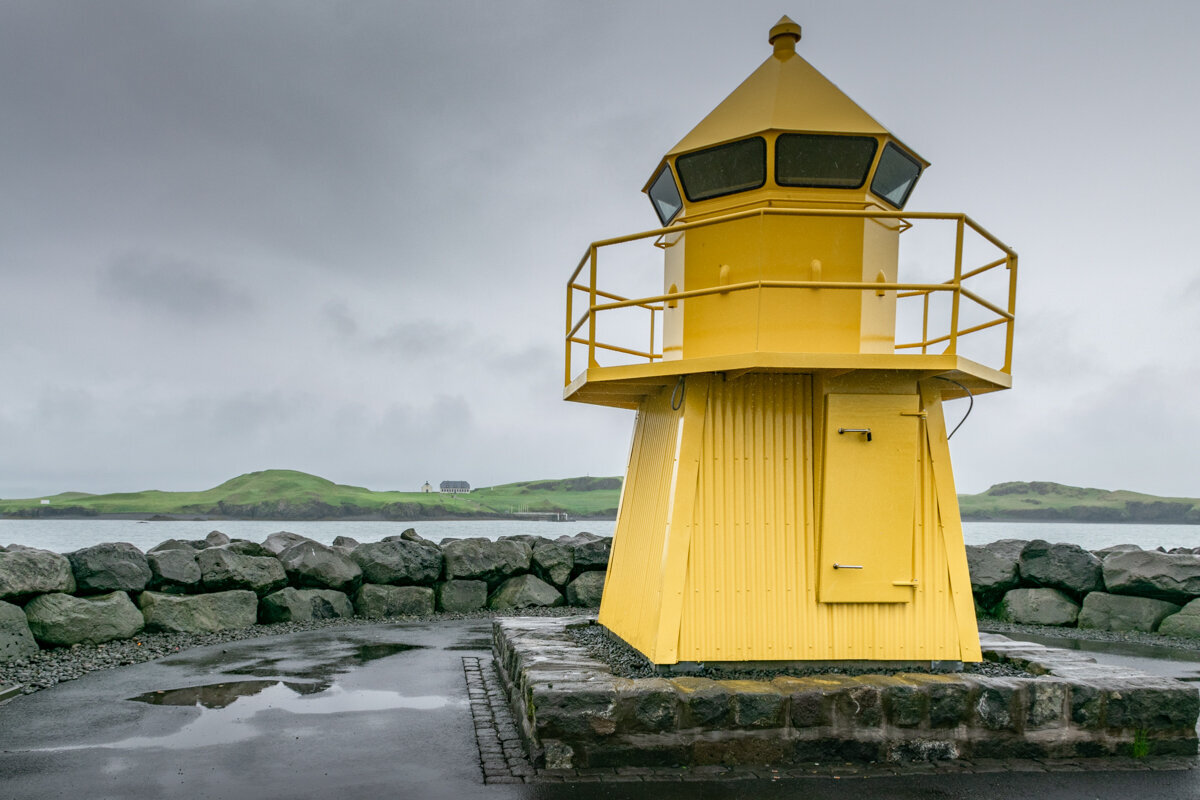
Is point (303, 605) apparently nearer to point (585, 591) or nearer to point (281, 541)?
point (281, 541)

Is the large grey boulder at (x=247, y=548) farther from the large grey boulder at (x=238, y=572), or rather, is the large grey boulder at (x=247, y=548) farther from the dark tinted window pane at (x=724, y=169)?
the dark tinted window pane at (x=724, y=169)

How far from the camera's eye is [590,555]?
14109 millimetres

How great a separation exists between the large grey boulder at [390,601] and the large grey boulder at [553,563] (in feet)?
5.94

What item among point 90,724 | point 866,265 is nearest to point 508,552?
point 90,724

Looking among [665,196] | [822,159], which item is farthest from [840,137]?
[665,196]

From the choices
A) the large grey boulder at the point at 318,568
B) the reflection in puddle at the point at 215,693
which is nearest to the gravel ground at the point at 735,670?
the reflection in puddle at the point at 215,693

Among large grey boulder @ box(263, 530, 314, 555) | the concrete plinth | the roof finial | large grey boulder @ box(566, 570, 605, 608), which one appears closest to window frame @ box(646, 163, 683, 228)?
the roof finial

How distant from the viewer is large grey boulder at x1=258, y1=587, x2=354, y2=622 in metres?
11.8

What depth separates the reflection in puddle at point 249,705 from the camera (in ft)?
20.9

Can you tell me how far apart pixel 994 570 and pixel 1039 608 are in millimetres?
800

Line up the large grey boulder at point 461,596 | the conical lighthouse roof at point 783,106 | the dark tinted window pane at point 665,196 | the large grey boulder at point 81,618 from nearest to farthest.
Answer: the conical lighthouse roof at point 783,106
the dark tinted window pane at point 665,196
the large grey boulder at point 81,618
the large grey boulder at point 461,596

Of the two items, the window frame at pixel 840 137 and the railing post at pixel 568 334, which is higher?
the window frame at pixel 840 137

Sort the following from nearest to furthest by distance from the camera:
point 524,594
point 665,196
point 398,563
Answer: point 665,196, point 398,563, point 524,594

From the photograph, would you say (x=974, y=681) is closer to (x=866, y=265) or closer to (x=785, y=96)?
(x=866, y=265)
